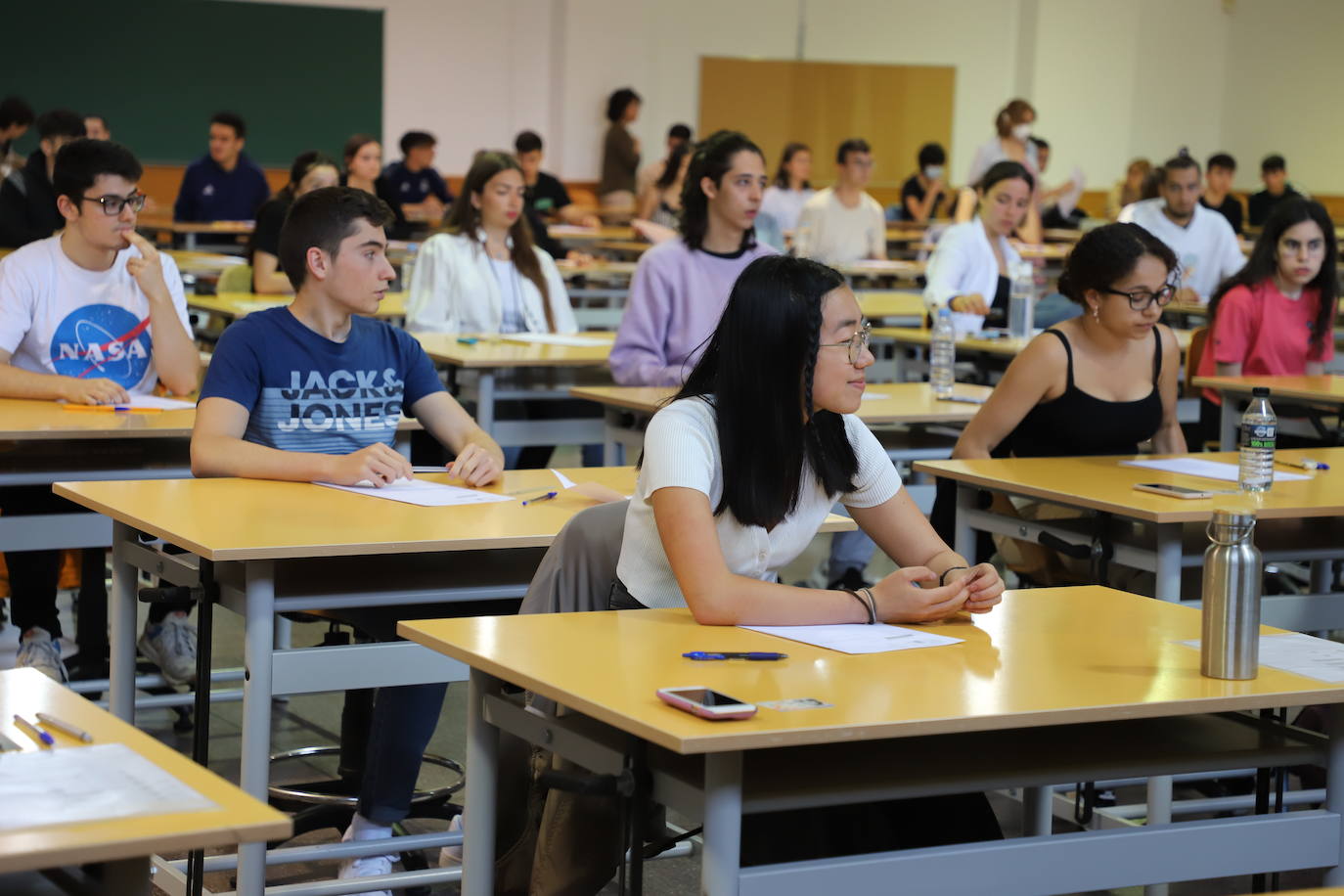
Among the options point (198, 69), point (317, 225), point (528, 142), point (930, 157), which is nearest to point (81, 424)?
point (317, 225)

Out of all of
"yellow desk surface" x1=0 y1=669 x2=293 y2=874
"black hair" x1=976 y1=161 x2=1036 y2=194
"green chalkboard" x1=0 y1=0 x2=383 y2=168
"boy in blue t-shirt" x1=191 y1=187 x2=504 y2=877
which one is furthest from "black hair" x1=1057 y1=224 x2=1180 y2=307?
"green chalkboard" x1=0 y1=0 x2=383 y2=168

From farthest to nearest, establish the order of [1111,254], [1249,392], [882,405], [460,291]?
[460,291], [1249,392], [882,405], [1111,254]

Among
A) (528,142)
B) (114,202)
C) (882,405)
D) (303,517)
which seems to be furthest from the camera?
(528,142)

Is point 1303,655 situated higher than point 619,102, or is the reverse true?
point 619,102

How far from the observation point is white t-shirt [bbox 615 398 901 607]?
2.25 meters

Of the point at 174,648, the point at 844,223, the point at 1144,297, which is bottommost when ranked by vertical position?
the point at 174,648

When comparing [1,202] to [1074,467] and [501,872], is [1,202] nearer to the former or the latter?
[1074,467]

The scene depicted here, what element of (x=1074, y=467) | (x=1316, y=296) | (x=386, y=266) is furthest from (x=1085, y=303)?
(x=1316, y=296)

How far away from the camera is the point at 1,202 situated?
7301mm

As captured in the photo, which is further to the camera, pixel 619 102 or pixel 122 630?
pixel 619 102

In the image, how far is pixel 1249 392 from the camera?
4.83m

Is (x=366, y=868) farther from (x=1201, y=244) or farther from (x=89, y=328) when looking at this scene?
(x=1201, y=244)

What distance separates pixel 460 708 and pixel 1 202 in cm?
422

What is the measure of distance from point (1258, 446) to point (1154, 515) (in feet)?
1.28
